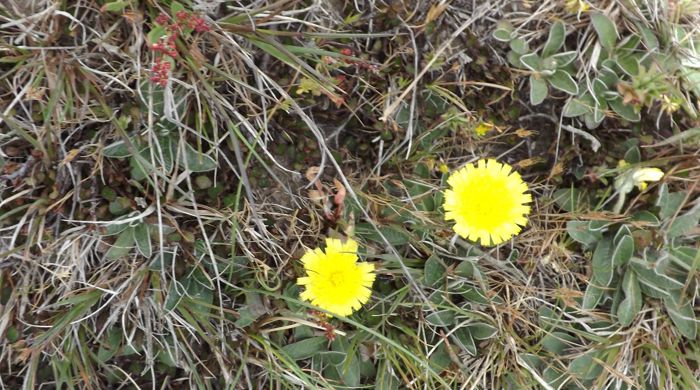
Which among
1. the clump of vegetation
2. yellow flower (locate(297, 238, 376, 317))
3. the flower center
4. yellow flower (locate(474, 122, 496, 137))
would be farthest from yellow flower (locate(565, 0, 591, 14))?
the flower center

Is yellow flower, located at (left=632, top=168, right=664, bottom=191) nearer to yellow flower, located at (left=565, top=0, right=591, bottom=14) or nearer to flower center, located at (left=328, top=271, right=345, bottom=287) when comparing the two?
yellow flower, located at (left=565, top=0, right=591, bottom=14)

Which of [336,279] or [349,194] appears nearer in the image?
[336,279]

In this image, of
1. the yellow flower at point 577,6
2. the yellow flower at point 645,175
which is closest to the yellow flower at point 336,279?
the yellow flower at point 645,175

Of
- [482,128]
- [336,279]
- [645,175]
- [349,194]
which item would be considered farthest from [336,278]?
[645,175]

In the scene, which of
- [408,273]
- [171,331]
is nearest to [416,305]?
[408,273]

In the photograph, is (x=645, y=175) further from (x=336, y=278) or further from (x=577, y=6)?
(x=336, y=278)

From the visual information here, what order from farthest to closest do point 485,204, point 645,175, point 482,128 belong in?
1. point 482,128
2. point 645,175
3. point 485,204
